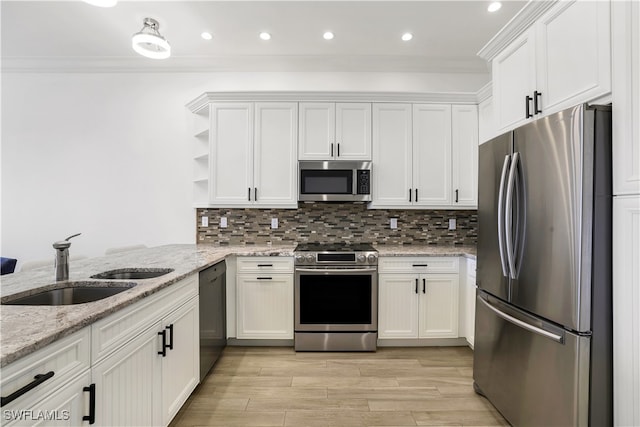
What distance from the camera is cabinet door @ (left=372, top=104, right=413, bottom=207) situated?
3.07m

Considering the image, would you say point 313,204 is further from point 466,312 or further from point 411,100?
point 466,312

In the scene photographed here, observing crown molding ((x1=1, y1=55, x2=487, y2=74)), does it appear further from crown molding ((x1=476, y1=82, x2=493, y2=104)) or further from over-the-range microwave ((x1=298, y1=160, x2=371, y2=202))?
over-the-range microwave ((x1=298, y1=160, x2=371, y2=202))

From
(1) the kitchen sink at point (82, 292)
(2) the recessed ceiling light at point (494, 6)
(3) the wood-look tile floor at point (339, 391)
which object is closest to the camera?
(1) the kitchen sink at point (82, 292)

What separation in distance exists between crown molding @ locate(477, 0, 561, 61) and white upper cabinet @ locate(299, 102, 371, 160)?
1.22m

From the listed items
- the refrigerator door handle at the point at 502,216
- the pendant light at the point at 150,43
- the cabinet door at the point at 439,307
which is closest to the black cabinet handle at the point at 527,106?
the refrigerator door handle at the point at 502,216

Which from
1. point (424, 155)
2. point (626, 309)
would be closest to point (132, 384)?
point (626, 309)

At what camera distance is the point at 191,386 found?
191 centimetres

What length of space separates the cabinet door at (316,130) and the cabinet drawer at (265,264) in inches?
42.5

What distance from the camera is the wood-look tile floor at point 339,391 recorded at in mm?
1846

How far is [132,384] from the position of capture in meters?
1.30

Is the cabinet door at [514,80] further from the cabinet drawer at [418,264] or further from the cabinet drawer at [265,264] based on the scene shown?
the cabinet drawer at [265,264]

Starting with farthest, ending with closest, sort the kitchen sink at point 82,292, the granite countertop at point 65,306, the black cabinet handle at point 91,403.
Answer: the kitchen sink at point 82,292 < the black cabinet handle at point 91,403 < the granite countertop at point 65,306

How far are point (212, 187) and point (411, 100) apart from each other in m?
2.28

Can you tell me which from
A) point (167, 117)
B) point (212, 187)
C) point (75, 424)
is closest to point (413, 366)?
point (75, 424)
